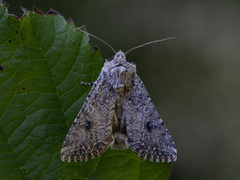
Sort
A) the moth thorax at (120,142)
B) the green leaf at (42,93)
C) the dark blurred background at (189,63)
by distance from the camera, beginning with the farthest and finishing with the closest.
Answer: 1. the dark blurred background at (189,63)
2. the moth thorax at (120,142)
3. the green leaf at (42,93)

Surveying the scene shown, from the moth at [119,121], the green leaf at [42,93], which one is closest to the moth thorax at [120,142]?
the moth at [119,121]

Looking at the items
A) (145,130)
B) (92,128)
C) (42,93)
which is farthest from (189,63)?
(42,93)

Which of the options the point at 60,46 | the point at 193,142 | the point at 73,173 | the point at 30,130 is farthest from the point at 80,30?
the point at 193,142

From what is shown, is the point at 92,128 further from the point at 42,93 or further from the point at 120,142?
the point at 42,93

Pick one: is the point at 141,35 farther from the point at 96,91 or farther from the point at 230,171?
the point at 96,91

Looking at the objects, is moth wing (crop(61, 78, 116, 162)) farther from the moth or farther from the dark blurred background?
the dark blurred background

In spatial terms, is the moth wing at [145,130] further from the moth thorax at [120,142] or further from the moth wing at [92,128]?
the moth wing at [92,128]

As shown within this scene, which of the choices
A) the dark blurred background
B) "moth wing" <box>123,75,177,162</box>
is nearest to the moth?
"moth wing" <box>123,75,177,162</box>
